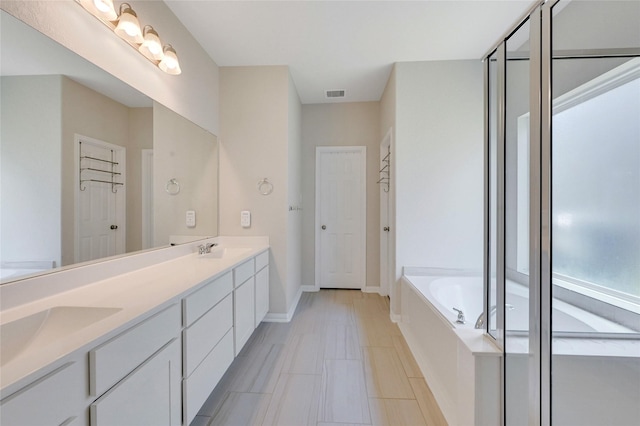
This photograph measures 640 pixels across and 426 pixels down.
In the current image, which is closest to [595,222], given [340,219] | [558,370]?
[558,370]

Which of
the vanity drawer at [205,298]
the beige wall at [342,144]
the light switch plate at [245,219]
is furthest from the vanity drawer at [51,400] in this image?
the beige wall at [342,144]

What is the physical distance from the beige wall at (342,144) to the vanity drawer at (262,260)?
1.15 metres

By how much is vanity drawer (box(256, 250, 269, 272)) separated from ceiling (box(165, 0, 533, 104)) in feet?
6.38

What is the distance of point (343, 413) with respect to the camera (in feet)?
4.86

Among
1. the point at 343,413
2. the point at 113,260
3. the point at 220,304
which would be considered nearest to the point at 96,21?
the point at 113,260

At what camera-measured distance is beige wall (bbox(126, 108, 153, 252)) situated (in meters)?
1.55

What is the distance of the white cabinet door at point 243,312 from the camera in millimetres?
1809

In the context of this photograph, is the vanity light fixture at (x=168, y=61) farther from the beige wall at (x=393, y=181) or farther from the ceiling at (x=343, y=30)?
the beige wall at (x=393, y=181)

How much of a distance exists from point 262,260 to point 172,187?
1.00m

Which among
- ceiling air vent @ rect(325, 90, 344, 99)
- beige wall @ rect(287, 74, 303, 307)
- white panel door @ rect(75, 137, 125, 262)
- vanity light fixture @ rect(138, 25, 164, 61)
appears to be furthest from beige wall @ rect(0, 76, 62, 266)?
ceiling air vent @ rect(325, 90, 344, 99)

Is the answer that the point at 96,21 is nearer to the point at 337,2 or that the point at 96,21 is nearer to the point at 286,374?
the point at 337,2

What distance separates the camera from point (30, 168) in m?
1.05

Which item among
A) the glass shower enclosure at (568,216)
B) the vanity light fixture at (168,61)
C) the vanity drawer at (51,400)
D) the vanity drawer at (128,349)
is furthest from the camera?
the vanity light fixture at (168,61)

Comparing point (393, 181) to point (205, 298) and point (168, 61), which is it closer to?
point (205, 298)
